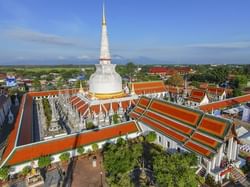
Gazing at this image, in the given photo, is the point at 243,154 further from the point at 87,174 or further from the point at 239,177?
the point at 87,174

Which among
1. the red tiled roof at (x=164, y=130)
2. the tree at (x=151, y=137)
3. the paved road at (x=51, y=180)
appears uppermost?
the red tiled roof at (x=164, y=130)

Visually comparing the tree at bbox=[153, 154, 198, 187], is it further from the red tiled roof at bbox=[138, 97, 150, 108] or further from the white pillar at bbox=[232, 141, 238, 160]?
the red tiled roof at bbox=[138, 97, 150, 108]

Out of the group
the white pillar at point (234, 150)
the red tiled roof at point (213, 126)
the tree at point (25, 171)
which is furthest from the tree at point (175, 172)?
the tree at point (25, 171)

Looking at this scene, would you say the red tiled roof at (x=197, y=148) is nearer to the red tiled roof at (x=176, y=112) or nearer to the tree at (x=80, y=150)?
the red tiled roof at (x=176, y=112)

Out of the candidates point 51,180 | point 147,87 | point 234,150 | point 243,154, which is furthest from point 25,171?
point 147,87

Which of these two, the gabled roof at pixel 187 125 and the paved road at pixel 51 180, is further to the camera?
the gabled roof at pixel 187 125

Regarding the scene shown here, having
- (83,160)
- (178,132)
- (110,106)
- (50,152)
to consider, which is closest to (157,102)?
(178,132)
